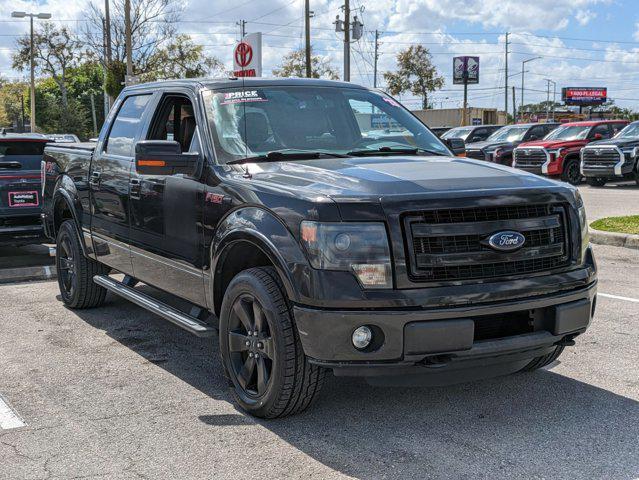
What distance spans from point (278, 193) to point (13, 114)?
100 meters

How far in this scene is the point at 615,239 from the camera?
1102 cm

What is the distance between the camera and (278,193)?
4.28 meters

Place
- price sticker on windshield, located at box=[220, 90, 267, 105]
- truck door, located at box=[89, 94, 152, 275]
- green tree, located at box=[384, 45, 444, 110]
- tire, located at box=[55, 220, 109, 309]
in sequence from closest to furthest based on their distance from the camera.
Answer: price sticker on windshield, located at box=[220, 90, 267, 105]
truck door, located at box=[89, 94, 152, 275]
tire, located at box=[55, 220, 109, 309]
green tree, located at box=[384, 45, 444, 110]

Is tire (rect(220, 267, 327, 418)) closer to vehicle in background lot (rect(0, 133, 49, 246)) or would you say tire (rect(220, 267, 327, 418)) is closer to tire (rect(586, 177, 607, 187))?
vehicle in background lot (rect(0, 133, 49, 246))

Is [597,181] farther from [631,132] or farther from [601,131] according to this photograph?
[601,131]

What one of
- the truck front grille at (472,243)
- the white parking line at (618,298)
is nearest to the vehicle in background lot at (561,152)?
the white parking line at (618,298)

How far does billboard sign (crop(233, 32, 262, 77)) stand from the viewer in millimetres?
16641

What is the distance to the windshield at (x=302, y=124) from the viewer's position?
5.10m

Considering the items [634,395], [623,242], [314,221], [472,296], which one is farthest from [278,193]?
[623,242]

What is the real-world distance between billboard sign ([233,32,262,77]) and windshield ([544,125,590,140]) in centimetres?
1050

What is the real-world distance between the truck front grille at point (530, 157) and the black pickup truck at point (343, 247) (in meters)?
18.1

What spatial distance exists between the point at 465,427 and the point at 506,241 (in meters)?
1.05

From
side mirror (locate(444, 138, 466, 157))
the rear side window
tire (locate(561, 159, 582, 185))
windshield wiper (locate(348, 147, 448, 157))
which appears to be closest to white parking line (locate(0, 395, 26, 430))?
windshield wiper (locate(348, 147, 448, 157))

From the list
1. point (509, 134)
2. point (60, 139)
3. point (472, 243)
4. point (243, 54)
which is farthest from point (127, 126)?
point (509, 134)
